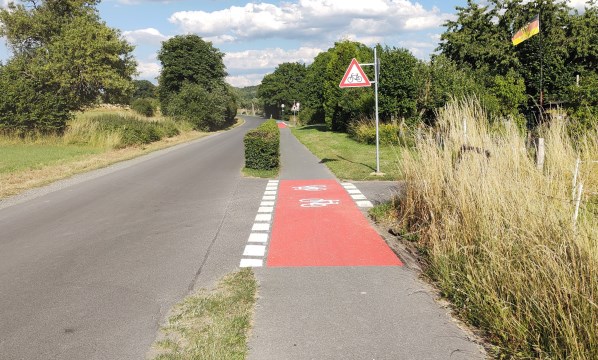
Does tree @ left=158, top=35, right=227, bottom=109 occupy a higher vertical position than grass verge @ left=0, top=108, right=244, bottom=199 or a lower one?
higher

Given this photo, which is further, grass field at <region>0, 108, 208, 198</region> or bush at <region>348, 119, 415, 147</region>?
bush at <region>348, 119, 415, 147</region>

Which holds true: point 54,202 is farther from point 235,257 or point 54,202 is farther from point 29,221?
point 235,257

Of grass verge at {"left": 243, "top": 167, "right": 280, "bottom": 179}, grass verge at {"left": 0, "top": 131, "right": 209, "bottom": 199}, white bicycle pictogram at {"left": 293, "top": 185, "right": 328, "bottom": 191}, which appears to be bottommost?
white bicycle pictogram at {"left": 293, "top": 185, "right": 328, "bottom": 191}

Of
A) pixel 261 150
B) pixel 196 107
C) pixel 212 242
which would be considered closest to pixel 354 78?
pixel 261 150

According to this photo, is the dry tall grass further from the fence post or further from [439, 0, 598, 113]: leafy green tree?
[439, 0, 598, 113]: leafy green tree

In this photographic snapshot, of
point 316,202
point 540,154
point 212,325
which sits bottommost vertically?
point 212,325

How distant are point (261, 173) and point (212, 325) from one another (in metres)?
10.3

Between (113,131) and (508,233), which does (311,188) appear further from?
(113,131)

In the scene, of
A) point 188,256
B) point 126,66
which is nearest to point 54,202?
point 188,256

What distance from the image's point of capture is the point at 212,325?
4.17 metres

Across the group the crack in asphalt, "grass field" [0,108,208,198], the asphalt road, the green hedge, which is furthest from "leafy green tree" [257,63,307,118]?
the asphalt road

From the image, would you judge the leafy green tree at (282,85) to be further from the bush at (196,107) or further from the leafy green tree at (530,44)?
the leafy green tree at (530,44)

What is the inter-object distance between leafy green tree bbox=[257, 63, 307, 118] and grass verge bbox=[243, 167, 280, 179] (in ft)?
299

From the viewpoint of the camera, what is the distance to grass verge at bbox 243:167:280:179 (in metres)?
14.0
